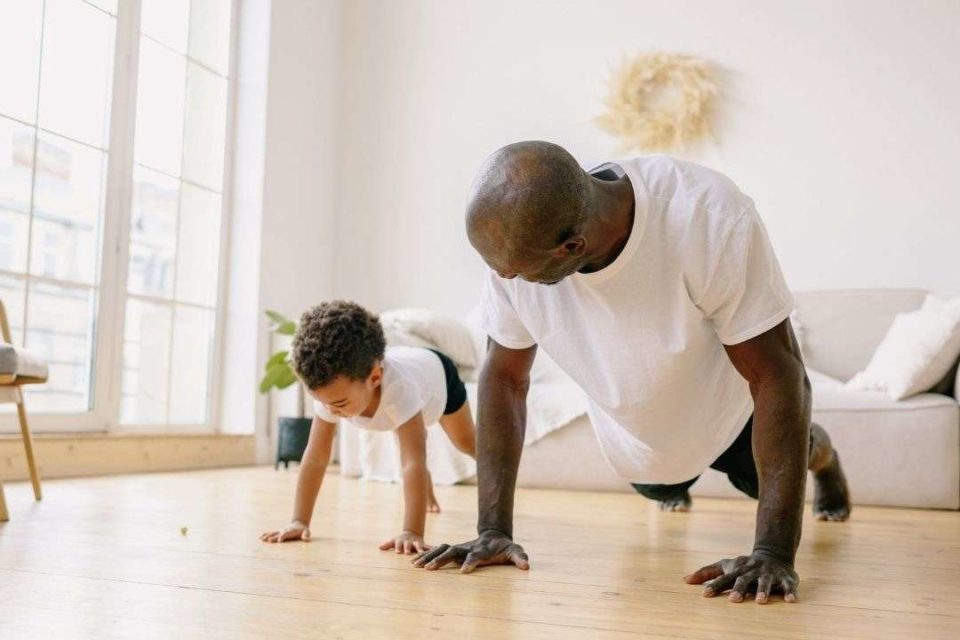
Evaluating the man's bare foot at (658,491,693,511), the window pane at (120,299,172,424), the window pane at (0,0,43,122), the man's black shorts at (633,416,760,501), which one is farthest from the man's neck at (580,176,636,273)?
the window pane at (120,299,172,424)

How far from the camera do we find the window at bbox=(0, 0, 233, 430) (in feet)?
11.9

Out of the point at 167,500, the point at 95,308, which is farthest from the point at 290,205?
the point at 167,500

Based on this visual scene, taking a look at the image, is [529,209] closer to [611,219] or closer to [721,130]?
[611,219]

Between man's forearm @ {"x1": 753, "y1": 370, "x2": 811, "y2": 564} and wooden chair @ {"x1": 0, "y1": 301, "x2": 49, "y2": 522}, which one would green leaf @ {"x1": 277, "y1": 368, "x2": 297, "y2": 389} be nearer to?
wooden chair @ {"x1": 0, "y1": 301, "x2": 49, "y2": 522}

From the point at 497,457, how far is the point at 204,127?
12.1ft

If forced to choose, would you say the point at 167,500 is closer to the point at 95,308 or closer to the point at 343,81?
the point at 95,308

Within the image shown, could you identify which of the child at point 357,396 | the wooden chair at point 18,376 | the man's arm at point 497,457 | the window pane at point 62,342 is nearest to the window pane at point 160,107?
the window pane at point 62,342

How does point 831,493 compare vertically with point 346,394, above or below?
below

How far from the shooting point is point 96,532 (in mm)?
2000

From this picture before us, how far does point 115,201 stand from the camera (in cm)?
404

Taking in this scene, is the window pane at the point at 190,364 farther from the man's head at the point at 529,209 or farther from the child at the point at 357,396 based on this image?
the man's head at the point at 529,209

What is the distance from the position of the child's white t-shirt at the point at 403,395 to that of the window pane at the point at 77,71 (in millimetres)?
2229

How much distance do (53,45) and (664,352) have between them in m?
3.27

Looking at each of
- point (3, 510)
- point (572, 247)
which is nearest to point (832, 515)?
point (572, 247)
